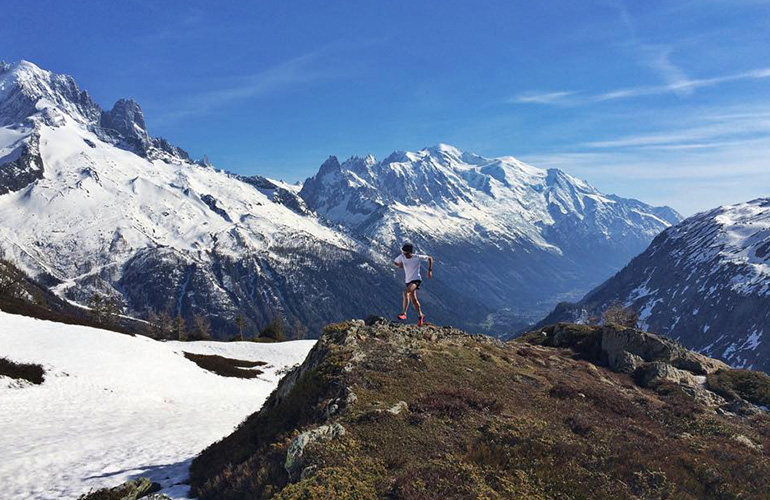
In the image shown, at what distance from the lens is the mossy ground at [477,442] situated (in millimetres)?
12469

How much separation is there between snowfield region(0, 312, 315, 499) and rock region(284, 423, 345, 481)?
6.49 meters

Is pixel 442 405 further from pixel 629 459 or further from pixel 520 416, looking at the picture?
pixel 629 459

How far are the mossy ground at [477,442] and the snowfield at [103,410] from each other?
244 inches

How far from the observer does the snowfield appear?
21875mm

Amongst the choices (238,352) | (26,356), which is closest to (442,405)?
(26,356)

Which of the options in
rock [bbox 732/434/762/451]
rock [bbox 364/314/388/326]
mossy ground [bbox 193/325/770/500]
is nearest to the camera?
mossy ground [bbox 193/325/770/500]

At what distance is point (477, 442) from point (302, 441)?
19.0 feet

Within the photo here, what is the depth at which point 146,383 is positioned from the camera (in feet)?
160

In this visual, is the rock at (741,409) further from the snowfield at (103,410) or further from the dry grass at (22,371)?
the dry grass at (22,371)

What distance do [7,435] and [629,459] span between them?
118 feet

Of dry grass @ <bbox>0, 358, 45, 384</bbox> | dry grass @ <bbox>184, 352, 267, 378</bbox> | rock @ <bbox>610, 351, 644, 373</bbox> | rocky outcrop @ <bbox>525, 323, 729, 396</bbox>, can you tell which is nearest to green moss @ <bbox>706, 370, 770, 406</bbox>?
rocky outcrop @ <bbox>525, 323, 729, 396</bbox>

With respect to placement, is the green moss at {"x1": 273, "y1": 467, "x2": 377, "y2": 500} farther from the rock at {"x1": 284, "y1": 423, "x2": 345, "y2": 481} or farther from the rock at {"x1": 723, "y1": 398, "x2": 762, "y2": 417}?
the rock at {"x1": 723, "y1": 398, "x2": 762, "y2": 417}

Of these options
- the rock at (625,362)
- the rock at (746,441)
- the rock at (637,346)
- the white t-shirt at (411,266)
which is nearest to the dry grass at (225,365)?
the white t-shirt at (411,266)

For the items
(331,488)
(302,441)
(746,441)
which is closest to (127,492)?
(302,441)
